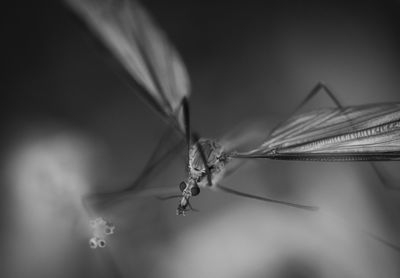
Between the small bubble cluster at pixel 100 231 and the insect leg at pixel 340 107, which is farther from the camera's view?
the insect leg at pixel 340 107

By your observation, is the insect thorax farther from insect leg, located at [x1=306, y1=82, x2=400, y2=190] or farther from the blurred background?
insect leg, located at [x1=306, y1=82, x2=400, y2=190]

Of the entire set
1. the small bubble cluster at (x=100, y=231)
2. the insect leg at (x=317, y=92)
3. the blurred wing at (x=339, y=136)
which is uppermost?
the insect leg at (x=317, y=92)

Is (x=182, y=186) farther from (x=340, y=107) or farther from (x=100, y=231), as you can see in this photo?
(x=340, y=107)

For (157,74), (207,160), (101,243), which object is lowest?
(101,243)

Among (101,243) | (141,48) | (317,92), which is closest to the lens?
(101,243)

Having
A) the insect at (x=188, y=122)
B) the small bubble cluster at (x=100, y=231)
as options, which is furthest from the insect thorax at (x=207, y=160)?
the small bubble cluster at (x=100, y=231)

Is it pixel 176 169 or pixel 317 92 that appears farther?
pixel 317 92

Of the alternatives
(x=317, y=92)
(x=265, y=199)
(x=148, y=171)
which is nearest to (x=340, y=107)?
(x=317, y=92)

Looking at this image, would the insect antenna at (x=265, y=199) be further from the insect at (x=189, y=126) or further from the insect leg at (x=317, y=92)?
the insect leg at (x=317, y=92)
